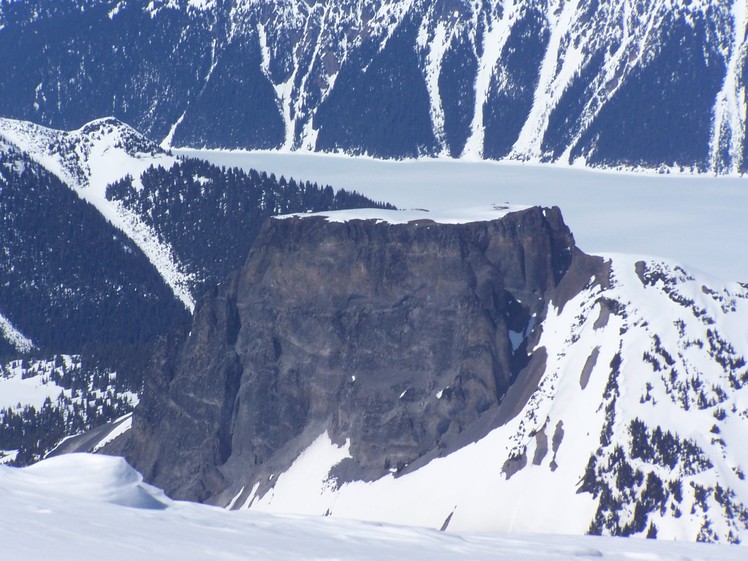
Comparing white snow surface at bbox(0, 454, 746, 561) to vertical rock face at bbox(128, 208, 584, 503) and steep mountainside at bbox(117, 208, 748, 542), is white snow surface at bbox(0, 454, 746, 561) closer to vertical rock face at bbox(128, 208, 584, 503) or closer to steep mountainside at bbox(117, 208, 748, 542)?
steep mountainside at bbox(117, 208, 748, 542)

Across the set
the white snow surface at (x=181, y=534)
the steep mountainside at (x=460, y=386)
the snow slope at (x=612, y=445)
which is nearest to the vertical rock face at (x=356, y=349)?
the steep mountainside at (x=460, y=386)

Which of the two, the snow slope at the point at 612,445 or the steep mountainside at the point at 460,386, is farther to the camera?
the steep mountainside at the point at 460,386

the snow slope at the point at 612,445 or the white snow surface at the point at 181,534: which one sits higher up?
the white snow surface at the point at 181,534

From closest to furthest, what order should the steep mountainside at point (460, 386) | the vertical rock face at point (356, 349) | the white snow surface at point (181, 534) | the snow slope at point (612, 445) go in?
the white snow surface at point (181, 534), the snow slope at point (612, 445), the steep mountainside at point (460, 386), the vertical rock face at point (356, 349)

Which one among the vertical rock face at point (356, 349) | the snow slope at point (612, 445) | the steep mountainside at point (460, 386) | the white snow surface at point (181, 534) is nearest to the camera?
the white snow surface at point (181, 534)

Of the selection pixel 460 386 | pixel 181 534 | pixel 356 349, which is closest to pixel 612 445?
pixel 460 386

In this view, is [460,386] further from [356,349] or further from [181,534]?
[181,534]

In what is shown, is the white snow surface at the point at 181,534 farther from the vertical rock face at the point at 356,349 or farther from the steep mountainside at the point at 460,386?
the vertical rock face at the point at 356,349
